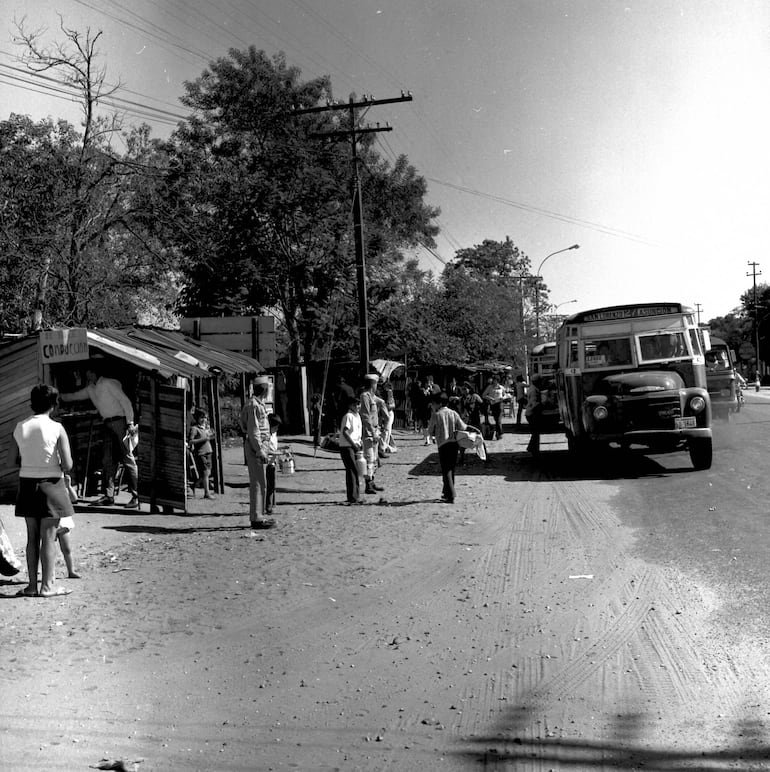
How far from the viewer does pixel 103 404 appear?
11.5 m

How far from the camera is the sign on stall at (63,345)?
37.3 feet

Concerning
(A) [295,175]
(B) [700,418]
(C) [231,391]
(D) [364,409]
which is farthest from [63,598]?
(A) [295,175]

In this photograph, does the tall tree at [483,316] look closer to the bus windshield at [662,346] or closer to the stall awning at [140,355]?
the bus windshield at [662,346]

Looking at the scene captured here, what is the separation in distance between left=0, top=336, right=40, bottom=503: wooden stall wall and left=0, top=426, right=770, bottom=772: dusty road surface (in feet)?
7.00

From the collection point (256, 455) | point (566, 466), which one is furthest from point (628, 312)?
point (256, 455)

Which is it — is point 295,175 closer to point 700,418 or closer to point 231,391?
point 231,391

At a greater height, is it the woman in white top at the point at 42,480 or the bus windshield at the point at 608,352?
the bus windshield at the point at 608,352

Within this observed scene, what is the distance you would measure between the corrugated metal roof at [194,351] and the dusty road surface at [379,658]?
13.7ft

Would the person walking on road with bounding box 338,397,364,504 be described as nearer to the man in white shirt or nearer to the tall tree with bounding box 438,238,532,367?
the man in white shirt

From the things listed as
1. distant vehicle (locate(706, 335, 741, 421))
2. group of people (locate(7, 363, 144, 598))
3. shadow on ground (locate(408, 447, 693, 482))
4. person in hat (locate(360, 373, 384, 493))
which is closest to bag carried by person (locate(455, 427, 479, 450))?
person in hat (locate(360, 373, 384, 493))

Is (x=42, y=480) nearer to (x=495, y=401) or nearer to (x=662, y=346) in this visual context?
(x=662, y=346)

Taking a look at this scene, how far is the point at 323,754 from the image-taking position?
4.12 metres

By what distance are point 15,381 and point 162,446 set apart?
7.57 feet

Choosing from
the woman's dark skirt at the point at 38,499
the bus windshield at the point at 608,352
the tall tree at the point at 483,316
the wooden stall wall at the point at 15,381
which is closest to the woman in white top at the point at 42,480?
the woman's dark skirt at the point at 38,499
